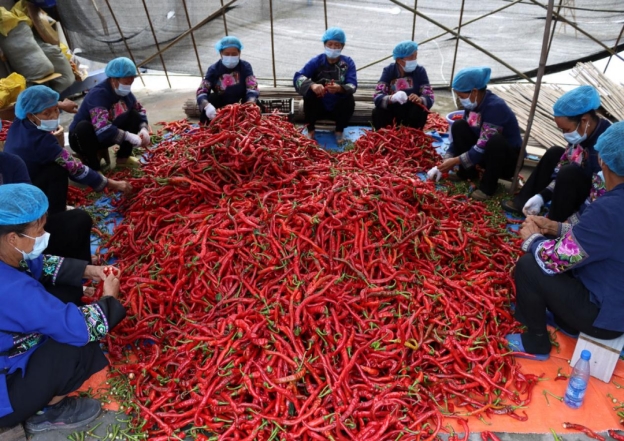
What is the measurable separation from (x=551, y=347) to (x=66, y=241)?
356 centimetres

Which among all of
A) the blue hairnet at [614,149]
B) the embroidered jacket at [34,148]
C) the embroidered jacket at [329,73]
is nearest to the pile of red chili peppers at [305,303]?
the embroidered jacket at [34,148]

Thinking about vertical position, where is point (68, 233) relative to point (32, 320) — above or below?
below

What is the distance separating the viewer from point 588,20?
29.1 ft

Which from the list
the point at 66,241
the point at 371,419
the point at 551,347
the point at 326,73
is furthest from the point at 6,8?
the point at 551,347

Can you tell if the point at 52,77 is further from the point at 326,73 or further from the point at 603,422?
the point at 603,422

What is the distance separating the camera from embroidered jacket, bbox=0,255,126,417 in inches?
88.9

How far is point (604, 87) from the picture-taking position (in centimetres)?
688

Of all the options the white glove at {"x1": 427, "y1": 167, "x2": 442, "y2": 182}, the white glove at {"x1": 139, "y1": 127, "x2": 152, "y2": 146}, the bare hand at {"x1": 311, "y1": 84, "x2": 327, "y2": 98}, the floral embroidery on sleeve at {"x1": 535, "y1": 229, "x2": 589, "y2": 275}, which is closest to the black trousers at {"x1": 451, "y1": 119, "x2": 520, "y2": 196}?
the white glove at {"x1": 427, "y1": 167, "x2": 442, "y2": 182}

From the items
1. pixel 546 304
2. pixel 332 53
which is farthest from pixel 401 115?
pixel 546 304

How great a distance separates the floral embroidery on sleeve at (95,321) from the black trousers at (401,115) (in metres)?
4.24

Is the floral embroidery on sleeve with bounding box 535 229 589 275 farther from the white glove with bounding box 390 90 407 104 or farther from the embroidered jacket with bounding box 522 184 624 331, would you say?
the white glove with bounding box 390 90 407 104

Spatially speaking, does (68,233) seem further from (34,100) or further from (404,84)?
(404,84)

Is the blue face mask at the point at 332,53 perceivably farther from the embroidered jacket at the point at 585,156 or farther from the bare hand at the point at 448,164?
the embroidered jacket at the point at 585,156

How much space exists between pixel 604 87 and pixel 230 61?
5.53 metres
